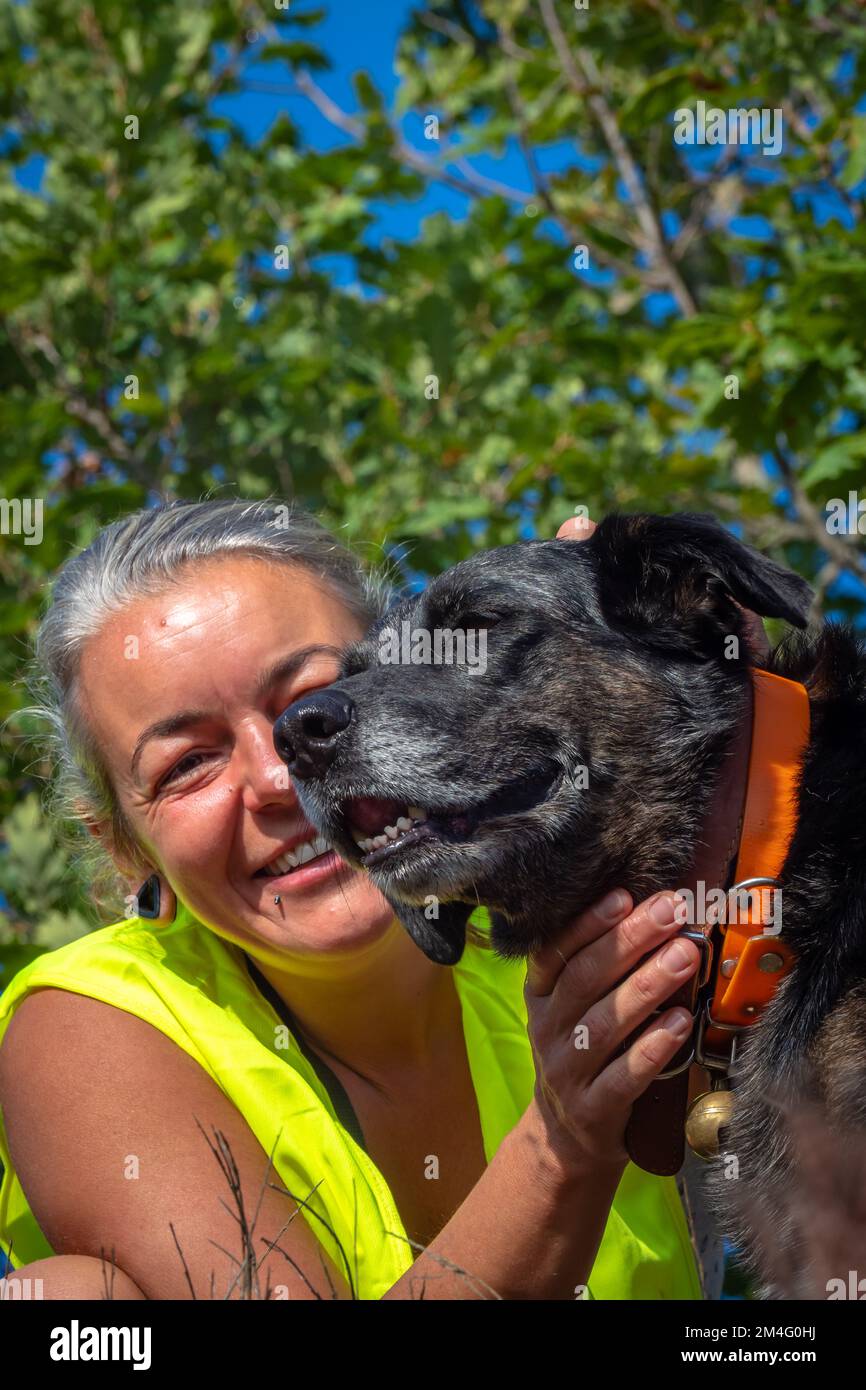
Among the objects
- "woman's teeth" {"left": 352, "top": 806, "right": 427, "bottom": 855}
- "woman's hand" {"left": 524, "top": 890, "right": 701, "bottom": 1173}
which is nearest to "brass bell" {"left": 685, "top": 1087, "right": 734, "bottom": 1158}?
"woman's hand" {"left": 524, "top": 890, "right": 701, "bottom": 1173}

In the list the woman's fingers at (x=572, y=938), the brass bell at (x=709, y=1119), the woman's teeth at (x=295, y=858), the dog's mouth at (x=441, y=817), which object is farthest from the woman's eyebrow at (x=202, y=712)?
the brass bell at (x=709, y=1119)

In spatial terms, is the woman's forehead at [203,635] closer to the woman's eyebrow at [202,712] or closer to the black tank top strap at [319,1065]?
the woman's eyebrow at [202,712]

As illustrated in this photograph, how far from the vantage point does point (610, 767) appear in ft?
9.69

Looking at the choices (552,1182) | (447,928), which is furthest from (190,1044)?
(552,1182)

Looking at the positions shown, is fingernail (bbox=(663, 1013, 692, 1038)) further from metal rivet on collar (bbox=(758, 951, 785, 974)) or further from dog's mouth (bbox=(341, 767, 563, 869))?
dog's mouth (bbox=(341, 767, 563, 869))

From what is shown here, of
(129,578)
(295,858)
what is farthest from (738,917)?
(129,578)

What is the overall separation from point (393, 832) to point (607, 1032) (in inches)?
25.2

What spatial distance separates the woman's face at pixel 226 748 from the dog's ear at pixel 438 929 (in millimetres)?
165

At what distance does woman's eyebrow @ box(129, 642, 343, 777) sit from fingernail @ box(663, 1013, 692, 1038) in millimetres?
1246

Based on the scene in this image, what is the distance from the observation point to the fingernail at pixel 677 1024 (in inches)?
103

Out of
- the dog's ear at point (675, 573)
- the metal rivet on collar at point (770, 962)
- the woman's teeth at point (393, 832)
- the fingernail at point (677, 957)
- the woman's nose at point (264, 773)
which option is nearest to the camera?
the fingernail at point (677, 957)

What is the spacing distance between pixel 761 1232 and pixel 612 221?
5.39 metres

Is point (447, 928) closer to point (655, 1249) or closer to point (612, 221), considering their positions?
point (655, 1249)

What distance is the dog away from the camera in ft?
8.95
